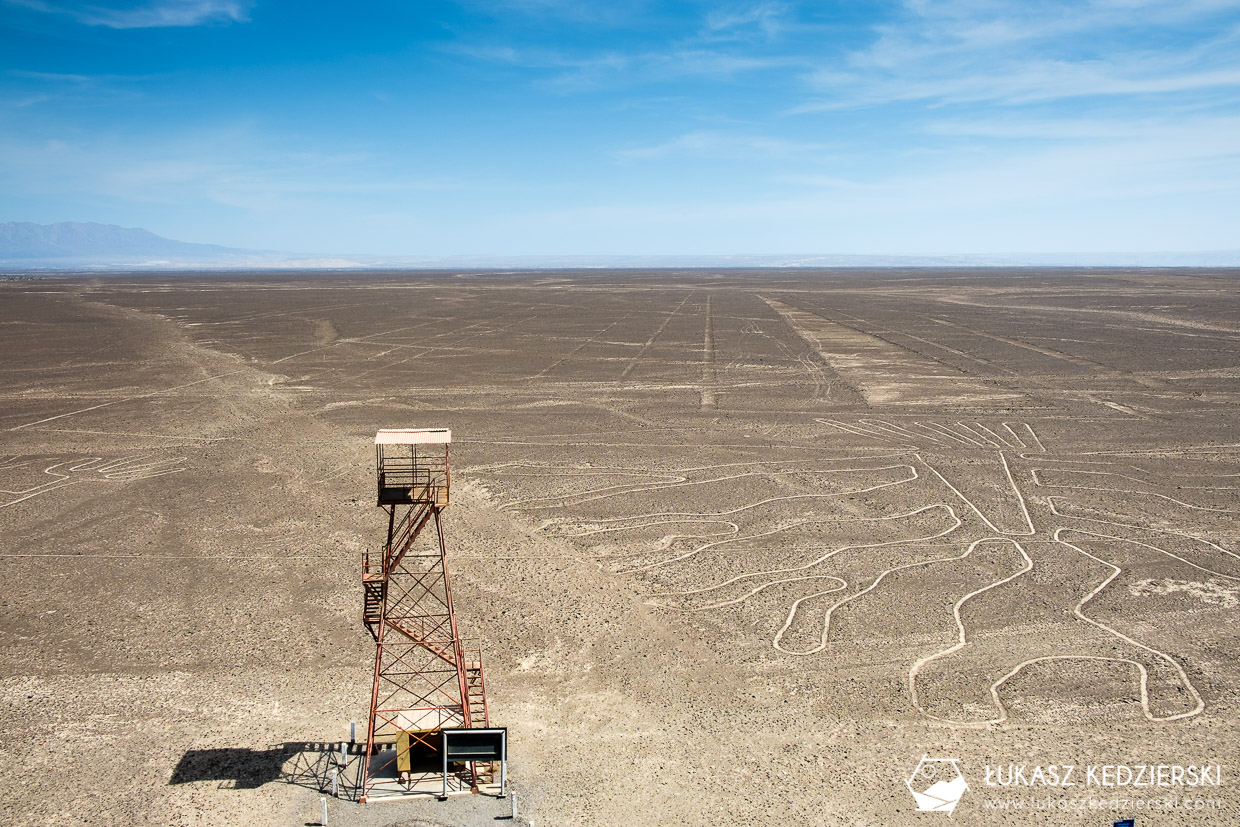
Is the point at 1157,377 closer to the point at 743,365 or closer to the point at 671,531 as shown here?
the point at 743,365

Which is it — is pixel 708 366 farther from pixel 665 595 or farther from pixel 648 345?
pixel 665 595

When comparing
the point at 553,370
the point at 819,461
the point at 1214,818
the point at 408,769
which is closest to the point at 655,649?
the point at 408,769

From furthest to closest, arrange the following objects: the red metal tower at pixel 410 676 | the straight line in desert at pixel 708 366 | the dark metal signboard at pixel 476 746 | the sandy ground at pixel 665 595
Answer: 1. the straight line in desert at pixel 708 366
2. the sandy ground at pixel 665 595
3. the red metal tower at pixel 410 676
4. the dark metal signboard at pixel 476 746

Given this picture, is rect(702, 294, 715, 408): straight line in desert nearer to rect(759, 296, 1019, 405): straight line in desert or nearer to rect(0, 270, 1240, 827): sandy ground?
rect(0, 270, 1240, 827): sandy ground

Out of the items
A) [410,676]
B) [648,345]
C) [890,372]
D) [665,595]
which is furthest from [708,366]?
[410,676]

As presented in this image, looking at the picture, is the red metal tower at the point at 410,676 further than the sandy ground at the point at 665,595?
No

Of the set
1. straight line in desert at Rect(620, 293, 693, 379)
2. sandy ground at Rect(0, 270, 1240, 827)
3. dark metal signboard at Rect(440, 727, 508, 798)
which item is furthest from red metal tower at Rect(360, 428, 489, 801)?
straight line in desert at Rect(620, 293, 693, 379)

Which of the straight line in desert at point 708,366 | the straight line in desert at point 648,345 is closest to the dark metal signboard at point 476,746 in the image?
the straight line in desert at point 708,366

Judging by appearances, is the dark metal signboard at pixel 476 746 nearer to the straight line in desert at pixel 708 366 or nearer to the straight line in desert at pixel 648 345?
the straight line in desert at pixel 708 366
